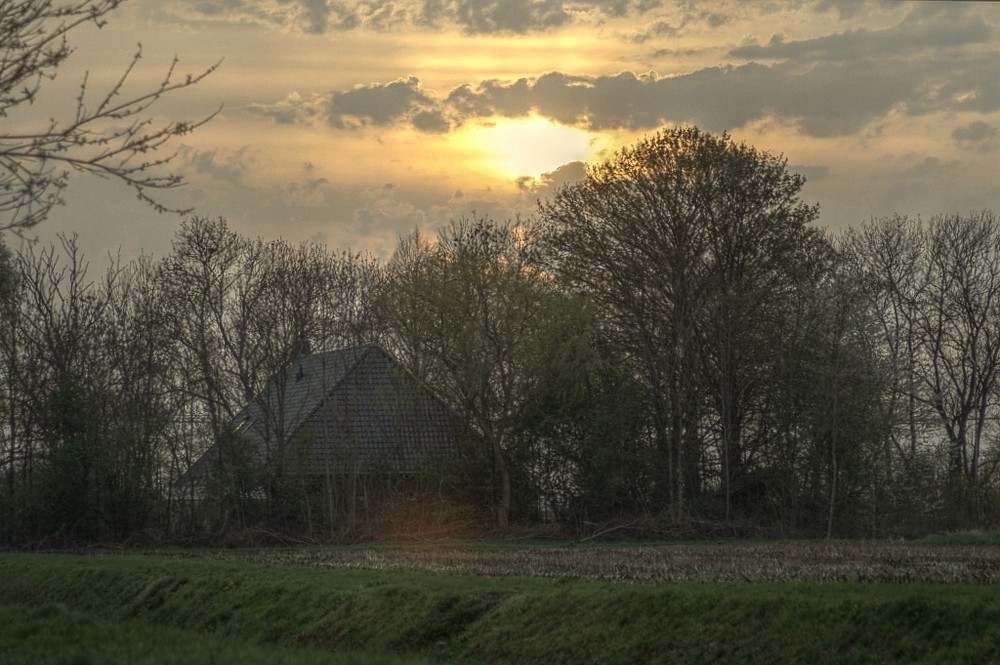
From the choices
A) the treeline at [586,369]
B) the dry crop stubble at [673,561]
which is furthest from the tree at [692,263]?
the dry crop stubble at [673,561]

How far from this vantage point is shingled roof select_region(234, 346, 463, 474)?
4638 cm

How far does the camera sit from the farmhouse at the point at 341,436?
147 ft

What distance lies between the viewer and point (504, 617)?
19625 mm

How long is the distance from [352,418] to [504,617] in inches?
1135

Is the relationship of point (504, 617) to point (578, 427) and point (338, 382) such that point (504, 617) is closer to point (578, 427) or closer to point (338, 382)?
point (578, 427)

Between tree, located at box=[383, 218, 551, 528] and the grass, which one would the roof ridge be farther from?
the grass

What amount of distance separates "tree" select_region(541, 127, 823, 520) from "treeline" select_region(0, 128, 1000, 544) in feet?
0.28

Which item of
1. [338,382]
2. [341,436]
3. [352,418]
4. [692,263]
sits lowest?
[341,436]

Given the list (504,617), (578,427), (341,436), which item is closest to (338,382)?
(341,436)

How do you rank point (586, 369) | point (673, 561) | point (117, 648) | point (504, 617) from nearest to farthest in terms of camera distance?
point (117, 648) → point (504, 617) → point (673, 561) → point (586, 369)

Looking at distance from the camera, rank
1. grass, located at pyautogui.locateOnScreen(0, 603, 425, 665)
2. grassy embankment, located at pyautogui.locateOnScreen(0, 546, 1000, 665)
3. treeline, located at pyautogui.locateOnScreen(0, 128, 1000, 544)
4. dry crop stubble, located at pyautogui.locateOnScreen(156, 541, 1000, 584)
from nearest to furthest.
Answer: grass, located at pyautogui.locateOnScreen(0, 603, 425, 665) → grassy embankment, located at pyautogui.locateOnScreen(0, 546, 1000, 665) → dry crop stubble, located at pyautogui.locateOnScreen(156, 541, 1000, 584) → treeline, located at pyautogui.locateOnScreen(0, 128, 1000, 544)

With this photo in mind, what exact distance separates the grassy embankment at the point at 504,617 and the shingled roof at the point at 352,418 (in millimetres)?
17632

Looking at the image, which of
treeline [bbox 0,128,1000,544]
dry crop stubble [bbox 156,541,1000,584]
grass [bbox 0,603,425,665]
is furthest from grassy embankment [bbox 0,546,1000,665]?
treeline [bbox 0,128,1000,544]

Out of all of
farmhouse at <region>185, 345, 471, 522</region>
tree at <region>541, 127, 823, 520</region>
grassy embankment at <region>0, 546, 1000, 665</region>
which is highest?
tree at <region>541, 127, 823, 520</region>
